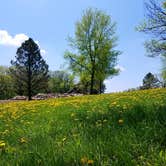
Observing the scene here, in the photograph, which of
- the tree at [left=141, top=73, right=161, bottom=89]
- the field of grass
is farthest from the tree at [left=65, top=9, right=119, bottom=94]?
the field of grass

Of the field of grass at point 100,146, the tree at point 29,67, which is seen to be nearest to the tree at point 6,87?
the tree at point 29,67

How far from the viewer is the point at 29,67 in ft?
199

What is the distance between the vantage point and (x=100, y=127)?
17.7 ft

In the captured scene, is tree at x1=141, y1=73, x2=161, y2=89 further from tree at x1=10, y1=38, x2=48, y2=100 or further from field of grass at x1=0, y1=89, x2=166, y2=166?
field of grass at x1=0, y1=89, x2=166, y2=166

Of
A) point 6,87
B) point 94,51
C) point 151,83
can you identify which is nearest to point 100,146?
point 94,51

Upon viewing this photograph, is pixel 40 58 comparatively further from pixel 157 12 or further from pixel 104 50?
pixel 157 12

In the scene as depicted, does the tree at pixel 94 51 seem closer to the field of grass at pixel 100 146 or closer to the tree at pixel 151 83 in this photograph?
the tree at pixel 151 83

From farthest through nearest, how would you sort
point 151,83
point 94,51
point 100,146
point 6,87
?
point 6,87
point 151,83
point 94,51
point 100,146

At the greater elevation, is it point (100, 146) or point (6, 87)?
point (6, 87)

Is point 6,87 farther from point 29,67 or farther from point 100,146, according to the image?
point 100,146

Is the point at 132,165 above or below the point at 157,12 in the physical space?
below

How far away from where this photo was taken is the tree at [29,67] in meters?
60.2

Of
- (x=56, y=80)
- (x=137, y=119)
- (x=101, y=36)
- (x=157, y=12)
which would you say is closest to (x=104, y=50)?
(x=101, y=36)

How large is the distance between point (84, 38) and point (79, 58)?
2.69 meters
